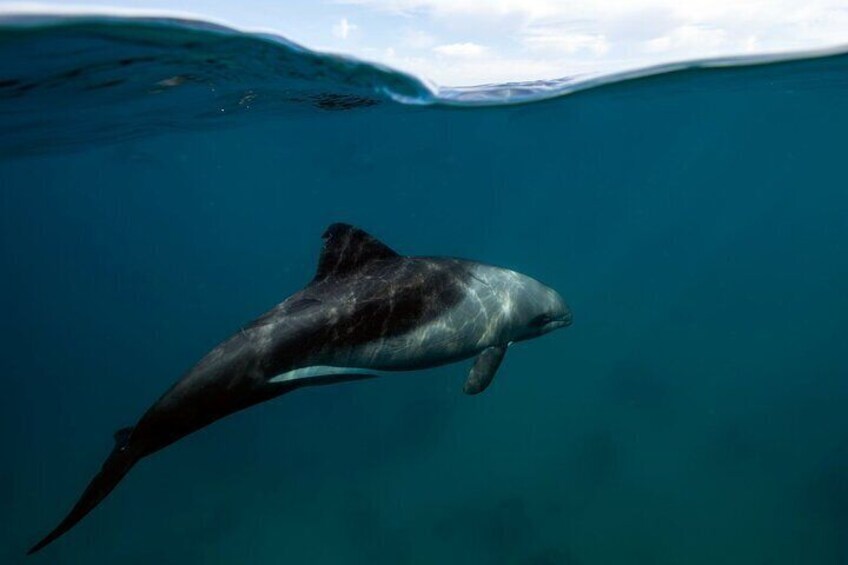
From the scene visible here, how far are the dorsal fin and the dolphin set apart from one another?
1cm

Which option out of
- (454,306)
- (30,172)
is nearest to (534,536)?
(454,306)

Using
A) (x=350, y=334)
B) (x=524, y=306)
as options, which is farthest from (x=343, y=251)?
(x=524, y=306)

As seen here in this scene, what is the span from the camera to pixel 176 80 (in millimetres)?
15445

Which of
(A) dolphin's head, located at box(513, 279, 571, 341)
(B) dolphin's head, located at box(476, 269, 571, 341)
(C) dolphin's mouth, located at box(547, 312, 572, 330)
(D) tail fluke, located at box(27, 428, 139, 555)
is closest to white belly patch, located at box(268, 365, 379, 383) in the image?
(D) tail fluke, located at box(27, 428, 139, 555)

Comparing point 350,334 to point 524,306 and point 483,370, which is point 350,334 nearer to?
point 483,370

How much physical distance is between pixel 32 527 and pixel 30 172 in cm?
2717

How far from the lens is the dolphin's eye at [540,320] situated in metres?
9.18

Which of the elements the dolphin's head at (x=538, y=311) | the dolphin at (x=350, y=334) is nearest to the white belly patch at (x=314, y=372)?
the dolphin at (x=350, y=334)

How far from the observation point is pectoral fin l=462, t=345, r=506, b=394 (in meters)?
8.11

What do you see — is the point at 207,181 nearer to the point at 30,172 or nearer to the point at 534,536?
the point at 30,172

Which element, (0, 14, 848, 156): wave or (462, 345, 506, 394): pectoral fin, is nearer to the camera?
(462, 345, 506, 394): pectoral fin

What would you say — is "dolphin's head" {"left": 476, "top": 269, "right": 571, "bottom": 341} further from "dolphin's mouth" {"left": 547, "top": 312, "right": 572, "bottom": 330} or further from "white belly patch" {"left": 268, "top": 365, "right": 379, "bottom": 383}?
"white belly patch" {"left": 268, "top": 365, "right": 379, "bottom": 383}

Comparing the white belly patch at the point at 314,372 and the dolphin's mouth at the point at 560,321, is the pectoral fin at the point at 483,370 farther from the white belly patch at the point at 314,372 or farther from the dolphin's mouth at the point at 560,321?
the white belly patch at the point at 314,372

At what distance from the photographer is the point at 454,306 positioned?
7.79 metres
